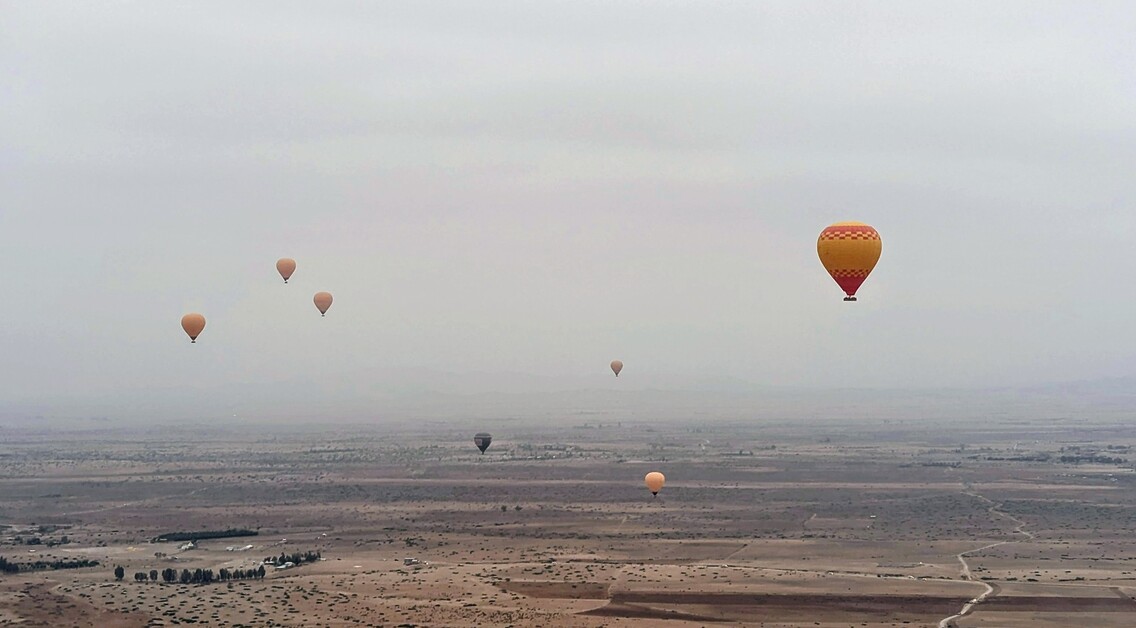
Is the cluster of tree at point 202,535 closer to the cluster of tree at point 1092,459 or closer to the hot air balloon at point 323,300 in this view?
the hot air balloon at point 323,300

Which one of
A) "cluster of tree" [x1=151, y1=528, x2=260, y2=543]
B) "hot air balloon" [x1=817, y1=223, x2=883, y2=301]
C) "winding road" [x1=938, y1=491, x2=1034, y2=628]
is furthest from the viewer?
"cluster of tree" [x1=151, y1=528, x2=260, y2=543]

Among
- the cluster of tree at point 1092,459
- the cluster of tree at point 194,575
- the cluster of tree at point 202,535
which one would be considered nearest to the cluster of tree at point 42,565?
the cluster of tree at point 194,575

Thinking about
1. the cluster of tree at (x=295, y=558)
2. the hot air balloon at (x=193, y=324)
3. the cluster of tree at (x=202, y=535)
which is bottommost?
the cluster of tree at (x=295, y=558)

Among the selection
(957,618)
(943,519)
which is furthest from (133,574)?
(943,519)

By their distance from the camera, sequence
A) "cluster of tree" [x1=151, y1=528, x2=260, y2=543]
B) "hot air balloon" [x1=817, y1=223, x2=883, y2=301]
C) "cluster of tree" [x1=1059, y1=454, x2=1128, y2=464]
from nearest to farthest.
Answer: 1. "hot air balloon" [x1=817, y1=223, x2=883, y2=301]
2. "cluster of tree" [x1=151, y1=528, x2=260, y2=543]
3. "cluster of tree" [x1=1059, y1=454, x2=1128, y2=464]

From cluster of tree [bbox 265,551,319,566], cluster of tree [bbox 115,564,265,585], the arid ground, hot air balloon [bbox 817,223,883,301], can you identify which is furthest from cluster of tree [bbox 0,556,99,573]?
hot air balloon [bbox 817,223,883,301]

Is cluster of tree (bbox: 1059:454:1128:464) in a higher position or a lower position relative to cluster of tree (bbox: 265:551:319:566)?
higher

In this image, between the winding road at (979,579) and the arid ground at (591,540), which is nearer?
the winding road at (979,579)

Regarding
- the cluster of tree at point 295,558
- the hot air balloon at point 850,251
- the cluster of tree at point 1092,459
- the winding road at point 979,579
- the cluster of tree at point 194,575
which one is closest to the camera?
the winding road at point 979,579

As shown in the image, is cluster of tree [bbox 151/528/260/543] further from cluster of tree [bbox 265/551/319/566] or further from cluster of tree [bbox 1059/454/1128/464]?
cluster of tree [bbox 1059/454/1128/464]
